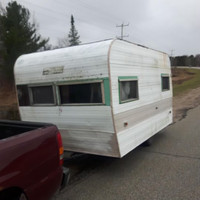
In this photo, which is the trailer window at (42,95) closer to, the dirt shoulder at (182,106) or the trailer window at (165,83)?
the trailer window at (165,83)

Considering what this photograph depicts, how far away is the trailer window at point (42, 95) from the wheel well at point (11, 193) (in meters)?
2.31

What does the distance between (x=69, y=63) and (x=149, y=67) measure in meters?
2.16

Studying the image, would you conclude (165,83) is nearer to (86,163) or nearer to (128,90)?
(128,90)

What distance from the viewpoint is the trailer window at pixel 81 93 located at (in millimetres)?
3703

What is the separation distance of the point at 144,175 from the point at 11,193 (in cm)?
250

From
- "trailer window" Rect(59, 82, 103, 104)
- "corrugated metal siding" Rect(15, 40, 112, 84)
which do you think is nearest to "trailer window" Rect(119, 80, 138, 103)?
"trailer window" Rect(59, 82, 103, 104)

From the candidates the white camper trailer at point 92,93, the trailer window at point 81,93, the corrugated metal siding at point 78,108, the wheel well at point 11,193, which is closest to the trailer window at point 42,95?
the white camper trailer at point 92,93

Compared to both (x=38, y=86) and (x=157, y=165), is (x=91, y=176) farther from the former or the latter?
(x=38, y=86)

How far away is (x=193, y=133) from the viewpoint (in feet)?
20.8

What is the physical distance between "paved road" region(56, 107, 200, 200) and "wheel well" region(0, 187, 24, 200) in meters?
1.20

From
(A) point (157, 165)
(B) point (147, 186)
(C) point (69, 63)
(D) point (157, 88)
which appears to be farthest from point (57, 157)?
(D) point (157, 88)

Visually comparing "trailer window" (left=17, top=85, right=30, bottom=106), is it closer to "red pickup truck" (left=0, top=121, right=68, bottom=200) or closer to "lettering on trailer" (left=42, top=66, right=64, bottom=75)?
"lettering on trailer" (left=42, top=66, right=64, bottom=75)

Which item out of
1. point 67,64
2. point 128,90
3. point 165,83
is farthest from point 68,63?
point 165,83

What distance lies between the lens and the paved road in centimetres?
320
